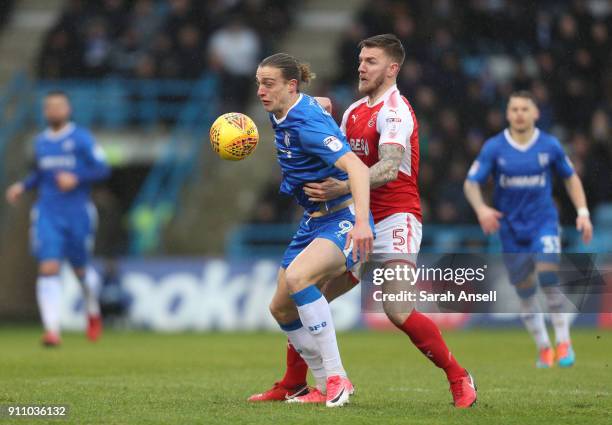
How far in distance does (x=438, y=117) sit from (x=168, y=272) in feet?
16.7

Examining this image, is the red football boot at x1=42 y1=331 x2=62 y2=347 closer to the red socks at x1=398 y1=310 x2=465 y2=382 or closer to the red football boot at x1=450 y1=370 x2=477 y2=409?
the red socks at x1=398 y1=310 x2=465 y2=382

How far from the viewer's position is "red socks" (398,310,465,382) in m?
7.82

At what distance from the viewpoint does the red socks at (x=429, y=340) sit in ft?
25.7

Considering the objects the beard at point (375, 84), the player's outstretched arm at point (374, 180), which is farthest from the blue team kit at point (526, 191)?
the player's outstretched arm at point (374, 180)

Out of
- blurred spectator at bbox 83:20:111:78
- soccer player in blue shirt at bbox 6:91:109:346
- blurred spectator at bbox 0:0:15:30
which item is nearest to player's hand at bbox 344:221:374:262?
soccer player in blue shirt at bbox 6:91:109:346

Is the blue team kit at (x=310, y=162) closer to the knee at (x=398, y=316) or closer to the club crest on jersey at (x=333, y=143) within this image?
the club crest on jersey at (x=333, y=143)

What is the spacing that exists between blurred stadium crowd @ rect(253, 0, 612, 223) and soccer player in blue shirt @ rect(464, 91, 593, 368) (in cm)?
645

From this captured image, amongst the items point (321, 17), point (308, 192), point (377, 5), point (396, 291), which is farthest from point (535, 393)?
point (321, 17)

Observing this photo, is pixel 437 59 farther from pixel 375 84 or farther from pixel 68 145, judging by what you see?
pixel 375 84

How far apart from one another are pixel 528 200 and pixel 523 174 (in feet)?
0.85

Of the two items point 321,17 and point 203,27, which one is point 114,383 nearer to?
point 203,27

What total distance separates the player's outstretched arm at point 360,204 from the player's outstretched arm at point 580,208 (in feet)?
13.5

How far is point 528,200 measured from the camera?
39.2 ft

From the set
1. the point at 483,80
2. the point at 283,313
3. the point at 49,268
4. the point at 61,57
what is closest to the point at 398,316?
the point at 283,313
